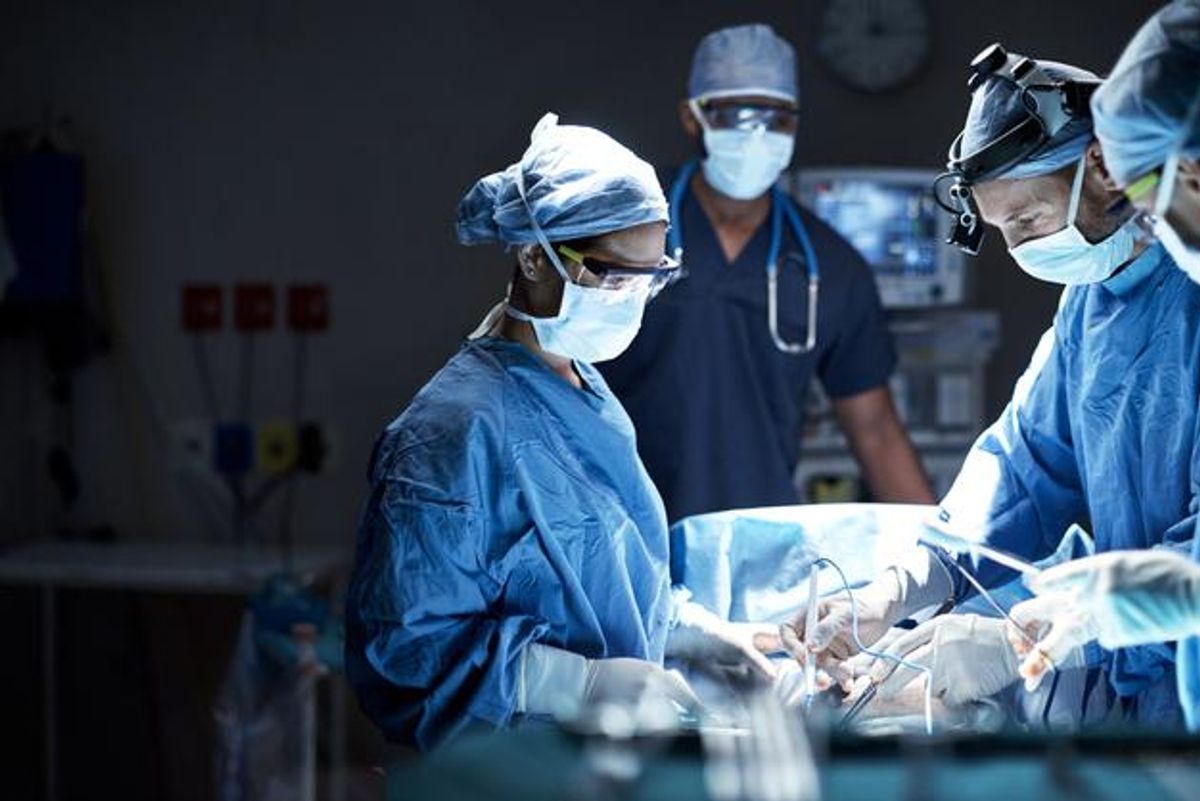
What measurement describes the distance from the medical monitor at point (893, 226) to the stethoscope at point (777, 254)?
1.70 feet

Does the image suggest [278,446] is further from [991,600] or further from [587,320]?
[991,600]

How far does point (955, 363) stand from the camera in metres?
3.84

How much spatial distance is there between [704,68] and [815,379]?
2.29ft

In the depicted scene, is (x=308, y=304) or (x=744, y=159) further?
(x=308, y=304)

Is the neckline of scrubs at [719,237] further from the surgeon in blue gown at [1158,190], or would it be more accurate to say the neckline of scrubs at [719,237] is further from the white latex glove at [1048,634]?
the surgeon in blue gown at [1158,190]

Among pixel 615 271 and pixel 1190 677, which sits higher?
Answer: pixel 615 271

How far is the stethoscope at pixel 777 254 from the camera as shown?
3.15 meters

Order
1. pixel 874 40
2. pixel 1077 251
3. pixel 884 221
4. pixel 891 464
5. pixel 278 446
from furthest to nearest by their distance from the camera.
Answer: pixel 278 446
pixel 874 40
pixel 884 221
pixel 891 464
pixel 1077 251

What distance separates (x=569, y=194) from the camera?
1.94m

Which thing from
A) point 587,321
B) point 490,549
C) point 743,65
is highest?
point 743,65

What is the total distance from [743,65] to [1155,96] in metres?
1.73

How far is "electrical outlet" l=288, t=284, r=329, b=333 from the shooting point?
4.36 meters

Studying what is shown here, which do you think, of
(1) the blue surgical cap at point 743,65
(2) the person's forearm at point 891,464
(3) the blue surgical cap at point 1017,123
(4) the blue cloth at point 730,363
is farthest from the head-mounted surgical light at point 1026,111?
(2) the person's forearm at point 891,464

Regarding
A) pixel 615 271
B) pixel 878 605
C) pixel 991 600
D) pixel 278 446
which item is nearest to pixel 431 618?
pixel 615 271
